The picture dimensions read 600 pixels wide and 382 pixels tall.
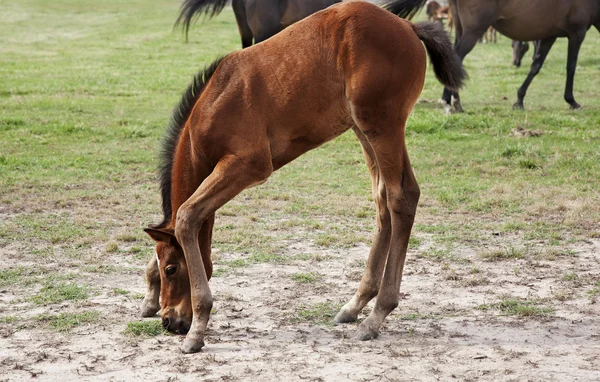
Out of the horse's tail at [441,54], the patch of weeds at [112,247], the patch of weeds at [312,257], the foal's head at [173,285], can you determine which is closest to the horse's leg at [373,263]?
the horse's tail at [441,54]

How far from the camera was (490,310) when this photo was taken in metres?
4.85

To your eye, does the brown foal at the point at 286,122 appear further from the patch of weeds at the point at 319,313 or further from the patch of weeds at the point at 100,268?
the patch of weeds at the point at 100,268

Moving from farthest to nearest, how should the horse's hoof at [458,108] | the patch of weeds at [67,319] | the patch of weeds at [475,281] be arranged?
the horse's hoof at [458,108] → the patch of weeds at [475,281] → the patch of weeds at [67,319]

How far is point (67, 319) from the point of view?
4.70 meters

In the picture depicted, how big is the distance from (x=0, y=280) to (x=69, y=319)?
1027 mm

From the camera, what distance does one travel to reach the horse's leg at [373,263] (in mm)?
4727

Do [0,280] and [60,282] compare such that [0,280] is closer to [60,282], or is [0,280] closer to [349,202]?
[60,282]

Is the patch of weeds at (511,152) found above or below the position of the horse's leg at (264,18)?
below

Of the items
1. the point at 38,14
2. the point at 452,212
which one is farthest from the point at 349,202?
the point at 38,14

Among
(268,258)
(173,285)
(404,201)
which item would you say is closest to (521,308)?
(404,201)

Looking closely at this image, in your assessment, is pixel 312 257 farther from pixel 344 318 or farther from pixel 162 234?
pixel 162 234

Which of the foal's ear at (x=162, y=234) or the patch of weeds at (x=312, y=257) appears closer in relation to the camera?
the foal's ear at (x=162, y=234)

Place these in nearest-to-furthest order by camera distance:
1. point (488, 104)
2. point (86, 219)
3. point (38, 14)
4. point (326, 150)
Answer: point (86, 219) → point (326, 150) → point (488, 104) → point (38, 14)

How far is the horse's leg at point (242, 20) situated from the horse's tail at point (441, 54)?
863cm
